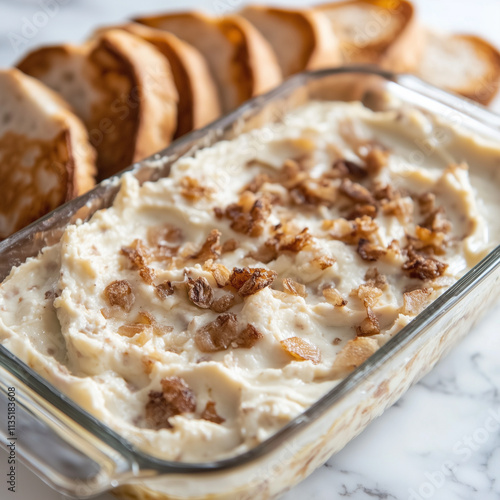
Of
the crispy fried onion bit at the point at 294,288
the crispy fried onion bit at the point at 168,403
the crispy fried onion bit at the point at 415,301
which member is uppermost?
the crispy fried onion bit at the point at 415,301

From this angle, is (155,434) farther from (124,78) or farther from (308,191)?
(124,78)

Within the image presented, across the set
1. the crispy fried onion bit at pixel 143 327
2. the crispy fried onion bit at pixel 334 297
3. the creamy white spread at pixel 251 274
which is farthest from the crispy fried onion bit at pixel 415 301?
the crispy fried onion bit at pixel 143 327

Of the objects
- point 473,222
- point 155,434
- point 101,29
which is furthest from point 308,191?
point 101,29

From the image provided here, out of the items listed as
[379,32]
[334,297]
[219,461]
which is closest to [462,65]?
[379,32]

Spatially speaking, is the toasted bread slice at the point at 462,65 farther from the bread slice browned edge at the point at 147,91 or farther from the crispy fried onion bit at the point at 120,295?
the crispy fried onion bit at the point at 120,295

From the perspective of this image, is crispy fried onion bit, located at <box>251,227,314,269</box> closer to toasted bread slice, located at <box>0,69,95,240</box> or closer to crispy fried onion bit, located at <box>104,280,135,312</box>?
crispy fried onion bit, located at <box>104,280,135,312</box>

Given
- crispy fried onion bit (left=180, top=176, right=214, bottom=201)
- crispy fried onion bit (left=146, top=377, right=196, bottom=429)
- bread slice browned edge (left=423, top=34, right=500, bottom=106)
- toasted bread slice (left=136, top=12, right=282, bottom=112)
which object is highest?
bread slice browned edge (left=423, top=34, right=500, bottom=106)

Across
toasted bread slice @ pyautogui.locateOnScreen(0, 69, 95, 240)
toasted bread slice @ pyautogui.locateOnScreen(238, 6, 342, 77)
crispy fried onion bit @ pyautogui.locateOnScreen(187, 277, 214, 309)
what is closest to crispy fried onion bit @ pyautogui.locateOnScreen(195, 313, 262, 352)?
crispy fried onion bit @ pyautogui.locateOnScreen(187, 277, 214, 309)
